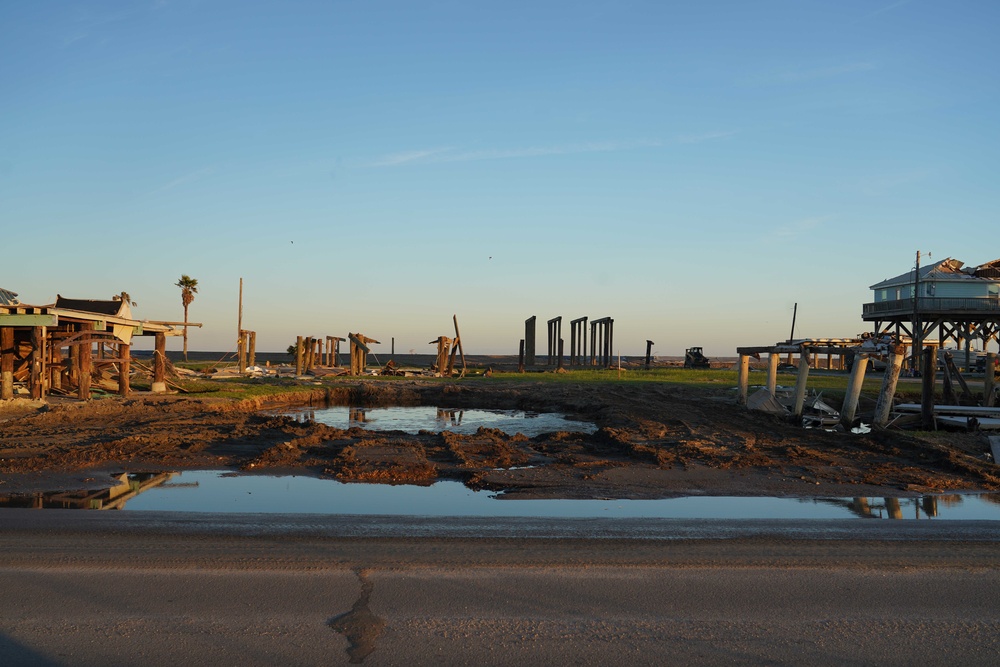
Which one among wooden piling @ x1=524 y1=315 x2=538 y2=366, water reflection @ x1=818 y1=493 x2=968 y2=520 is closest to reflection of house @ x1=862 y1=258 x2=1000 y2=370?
wooden piling @ x1=524 y1=315 x2=538 y2=366

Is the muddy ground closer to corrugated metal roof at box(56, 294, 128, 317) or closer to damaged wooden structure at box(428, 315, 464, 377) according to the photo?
corrugated metal roof at box(56, 294, 128, 317)

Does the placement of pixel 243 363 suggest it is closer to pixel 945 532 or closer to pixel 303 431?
pixel 303 431

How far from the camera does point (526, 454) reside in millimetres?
16078

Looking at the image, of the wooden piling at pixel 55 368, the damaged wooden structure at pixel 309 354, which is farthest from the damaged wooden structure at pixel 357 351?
the wooden piling at pixel 55 368

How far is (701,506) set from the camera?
11516 millimetres

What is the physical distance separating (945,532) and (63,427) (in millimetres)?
18195

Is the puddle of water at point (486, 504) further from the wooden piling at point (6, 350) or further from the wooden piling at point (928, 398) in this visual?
the wooden piling at point (6, 350)

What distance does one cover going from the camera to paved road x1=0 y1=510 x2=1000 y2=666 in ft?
17.4

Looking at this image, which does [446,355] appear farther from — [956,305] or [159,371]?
[956,305]

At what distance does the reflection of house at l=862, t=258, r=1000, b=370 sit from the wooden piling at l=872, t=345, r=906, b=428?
30.5 meters

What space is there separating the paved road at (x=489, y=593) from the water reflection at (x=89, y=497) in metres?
1.35

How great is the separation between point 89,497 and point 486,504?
5.88 m

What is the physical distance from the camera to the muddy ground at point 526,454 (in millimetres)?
12945

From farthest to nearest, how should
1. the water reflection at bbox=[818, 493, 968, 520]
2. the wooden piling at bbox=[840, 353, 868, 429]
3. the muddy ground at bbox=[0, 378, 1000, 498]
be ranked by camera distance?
the wooden piling at bbox=[840, 353, 868, 429] → the muddy ground at bbox=[0, 378, 1000, 498] → the water reflection at bbox=[818, 493, 968, 520]
